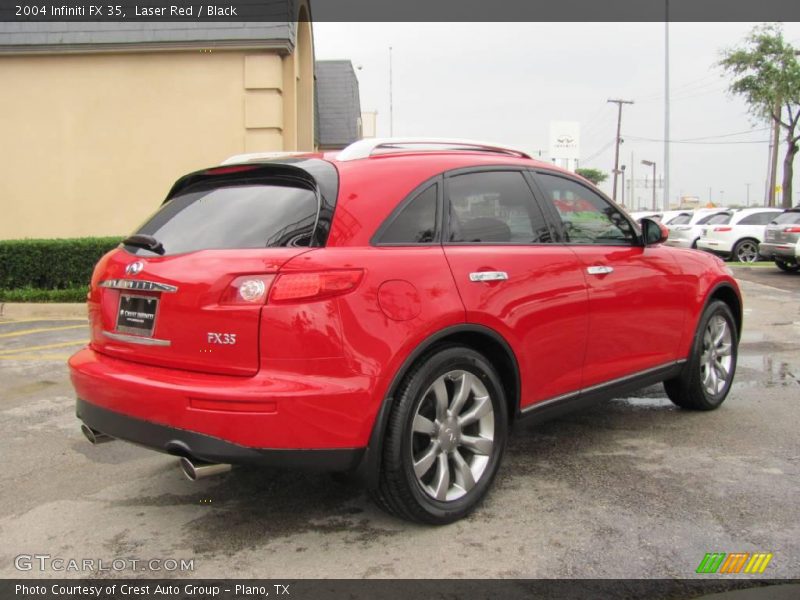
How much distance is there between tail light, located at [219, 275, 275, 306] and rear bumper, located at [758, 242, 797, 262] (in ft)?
52.6

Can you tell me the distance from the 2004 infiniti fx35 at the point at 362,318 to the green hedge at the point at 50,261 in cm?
798

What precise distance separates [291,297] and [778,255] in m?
16.5

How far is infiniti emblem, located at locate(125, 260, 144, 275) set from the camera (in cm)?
330

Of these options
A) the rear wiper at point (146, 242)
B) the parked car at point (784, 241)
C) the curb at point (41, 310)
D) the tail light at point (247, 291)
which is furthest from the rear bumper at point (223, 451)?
the parked car at point (784, 241)

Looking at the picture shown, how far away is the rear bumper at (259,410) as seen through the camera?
2877 millimetres

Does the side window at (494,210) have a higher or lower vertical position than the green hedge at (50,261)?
higher

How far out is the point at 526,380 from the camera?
Answer: 147 inches

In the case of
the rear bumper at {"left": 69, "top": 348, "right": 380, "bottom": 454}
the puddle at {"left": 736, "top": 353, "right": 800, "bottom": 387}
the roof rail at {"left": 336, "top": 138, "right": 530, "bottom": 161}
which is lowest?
the puddle at {"left": 736, "top": 353, "right": 800, "bottom": 387}

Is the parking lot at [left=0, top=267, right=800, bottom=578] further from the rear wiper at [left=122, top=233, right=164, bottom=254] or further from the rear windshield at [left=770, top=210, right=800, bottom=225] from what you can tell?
the rear windshield at [left=770, top=210, right=800, bottom=225]

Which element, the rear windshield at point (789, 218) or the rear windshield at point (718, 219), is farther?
the rear windshield at point (718, 219)

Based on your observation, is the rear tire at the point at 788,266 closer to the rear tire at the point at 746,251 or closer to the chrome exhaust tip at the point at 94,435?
the rear tire at the point at 746,251

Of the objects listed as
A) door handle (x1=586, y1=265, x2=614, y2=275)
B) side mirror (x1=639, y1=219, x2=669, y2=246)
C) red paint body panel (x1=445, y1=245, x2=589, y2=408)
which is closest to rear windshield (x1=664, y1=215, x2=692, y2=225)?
side mirror (x1=639, y1=219, x2=669, y2=246)

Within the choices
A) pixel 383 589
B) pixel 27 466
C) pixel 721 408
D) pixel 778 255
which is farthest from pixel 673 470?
pixel 778 255
